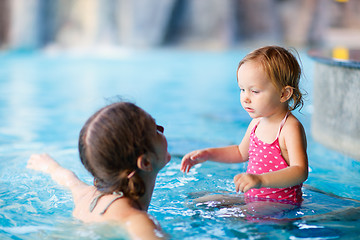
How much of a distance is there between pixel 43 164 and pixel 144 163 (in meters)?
1.19

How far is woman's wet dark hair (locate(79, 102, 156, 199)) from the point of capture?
1837 millimetres

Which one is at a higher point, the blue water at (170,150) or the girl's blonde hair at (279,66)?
the girl's blonde hair at (279,66)

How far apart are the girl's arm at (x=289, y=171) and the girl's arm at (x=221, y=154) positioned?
30cm

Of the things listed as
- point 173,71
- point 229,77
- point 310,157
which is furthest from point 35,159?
point 173,71

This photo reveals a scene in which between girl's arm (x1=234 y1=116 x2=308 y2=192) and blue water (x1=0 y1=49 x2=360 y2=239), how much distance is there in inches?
8.3

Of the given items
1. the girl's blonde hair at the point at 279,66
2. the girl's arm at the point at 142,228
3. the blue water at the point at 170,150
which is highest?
the girl's blonde hair at the point at 279,66

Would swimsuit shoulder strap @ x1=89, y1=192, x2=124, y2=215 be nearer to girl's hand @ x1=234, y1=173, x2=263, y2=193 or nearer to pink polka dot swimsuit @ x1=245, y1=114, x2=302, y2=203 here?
girl's hand @ x1=234, y1=173, x2=263, y2=193

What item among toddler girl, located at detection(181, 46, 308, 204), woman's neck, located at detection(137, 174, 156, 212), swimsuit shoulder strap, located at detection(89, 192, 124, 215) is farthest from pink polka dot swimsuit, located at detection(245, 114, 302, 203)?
swimsuit shoulder strap, located at detection(89, 192, 124, 215)

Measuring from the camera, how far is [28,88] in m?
8.09

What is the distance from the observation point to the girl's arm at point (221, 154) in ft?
8.01

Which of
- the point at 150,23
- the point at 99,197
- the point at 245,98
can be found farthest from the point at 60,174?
the point at 150,23

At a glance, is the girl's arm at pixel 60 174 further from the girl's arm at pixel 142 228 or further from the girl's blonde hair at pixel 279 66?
the girl's blonde hair at pixel 279 66

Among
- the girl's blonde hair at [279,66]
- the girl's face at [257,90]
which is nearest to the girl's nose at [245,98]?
the girl's face at [257,90]

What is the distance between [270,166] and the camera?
2.39m
